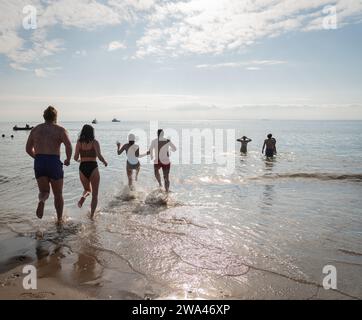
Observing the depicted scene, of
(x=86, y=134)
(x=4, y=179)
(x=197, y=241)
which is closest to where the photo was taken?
(x=197, y=241)

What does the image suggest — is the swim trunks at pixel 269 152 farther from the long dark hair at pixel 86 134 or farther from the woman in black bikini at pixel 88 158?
the long dark hair at pixel 86 134

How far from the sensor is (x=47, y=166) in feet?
19.0

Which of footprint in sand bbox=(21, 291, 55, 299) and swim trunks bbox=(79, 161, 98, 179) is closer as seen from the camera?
footprint in sand bbox=(21, 291, 55, 299)

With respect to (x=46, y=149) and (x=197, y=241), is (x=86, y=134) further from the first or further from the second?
(x=197, y=241)

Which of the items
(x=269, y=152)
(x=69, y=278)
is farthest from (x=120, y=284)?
(x=269, y=152)

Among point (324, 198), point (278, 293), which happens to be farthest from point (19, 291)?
point (324, 198)

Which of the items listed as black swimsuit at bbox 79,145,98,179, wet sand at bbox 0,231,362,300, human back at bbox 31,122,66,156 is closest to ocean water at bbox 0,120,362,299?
wet sand at bbox 0,231,362,300

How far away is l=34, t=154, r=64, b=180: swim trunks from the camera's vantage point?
18.9ft

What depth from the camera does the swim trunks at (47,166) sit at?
5.77 metres

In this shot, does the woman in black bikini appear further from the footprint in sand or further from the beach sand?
the footprint in sand

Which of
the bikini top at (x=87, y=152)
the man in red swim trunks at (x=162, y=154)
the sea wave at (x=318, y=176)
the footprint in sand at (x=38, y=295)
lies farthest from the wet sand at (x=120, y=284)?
the sea wave at (x=318, y=176)
